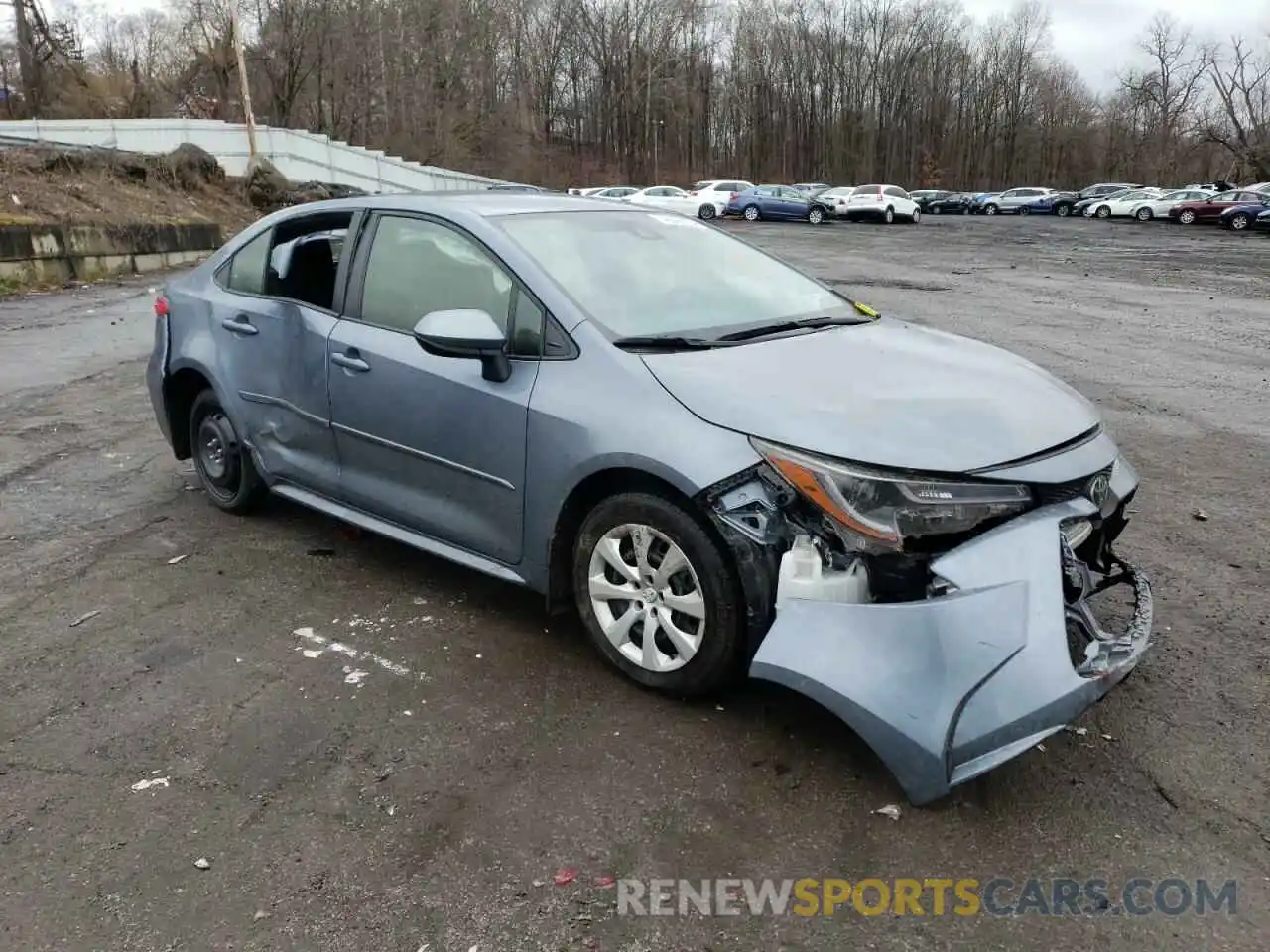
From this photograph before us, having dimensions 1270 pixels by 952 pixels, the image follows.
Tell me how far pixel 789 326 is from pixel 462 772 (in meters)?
2.07

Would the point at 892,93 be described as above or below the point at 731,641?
above

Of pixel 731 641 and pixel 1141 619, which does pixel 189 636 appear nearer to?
pixel 731 641

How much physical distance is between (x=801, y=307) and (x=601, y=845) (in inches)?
95.2

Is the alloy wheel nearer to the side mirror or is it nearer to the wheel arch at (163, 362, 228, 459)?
the side mirror

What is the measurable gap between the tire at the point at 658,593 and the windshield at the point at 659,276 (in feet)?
2.35

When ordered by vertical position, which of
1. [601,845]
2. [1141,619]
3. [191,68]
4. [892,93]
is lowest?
[601,845]

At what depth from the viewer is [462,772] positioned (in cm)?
301

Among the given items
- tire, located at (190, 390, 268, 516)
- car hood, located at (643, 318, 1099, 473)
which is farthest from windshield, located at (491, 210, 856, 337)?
tire, located at (190, 390, 268, 516)

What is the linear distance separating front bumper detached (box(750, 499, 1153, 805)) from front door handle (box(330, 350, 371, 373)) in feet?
7.08

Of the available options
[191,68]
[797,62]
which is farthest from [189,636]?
[797,62]

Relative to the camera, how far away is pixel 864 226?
39.3 m

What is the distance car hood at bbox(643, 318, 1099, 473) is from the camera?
295 cm

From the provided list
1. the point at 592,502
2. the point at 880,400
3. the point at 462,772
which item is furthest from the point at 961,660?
the point at 462,772

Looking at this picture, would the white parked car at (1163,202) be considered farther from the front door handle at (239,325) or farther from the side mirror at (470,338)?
the side mirror at (470,338)
